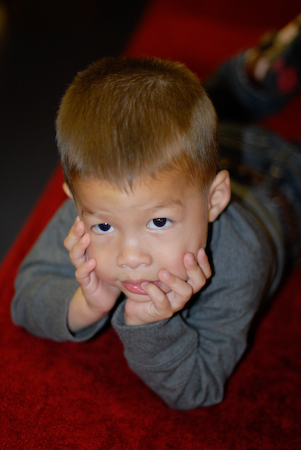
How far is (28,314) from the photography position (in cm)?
82

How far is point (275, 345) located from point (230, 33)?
126 centimetres

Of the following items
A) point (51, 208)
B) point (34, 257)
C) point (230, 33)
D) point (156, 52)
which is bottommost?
point (51, 208)

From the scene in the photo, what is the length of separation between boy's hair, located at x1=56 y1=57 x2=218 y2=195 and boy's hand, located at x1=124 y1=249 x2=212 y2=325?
4.5 inches

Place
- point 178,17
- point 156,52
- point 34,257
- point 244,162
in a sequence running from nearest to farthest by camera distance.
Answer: point 34,257 → point 244,162 → point 156,52 → point 178,17

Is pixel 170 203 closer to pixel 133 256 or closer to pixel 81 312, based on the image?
pixel 133 256

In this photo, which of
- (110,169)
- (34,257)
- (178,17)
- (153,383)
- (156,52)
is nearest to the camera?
(110,169)

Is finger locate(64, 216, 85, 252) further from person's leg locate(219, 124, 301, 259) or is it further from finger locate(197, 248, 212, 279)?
Answer: person's leg locate(219, 124, 301, 259)

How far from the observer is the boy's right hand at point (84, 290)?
0.65 metres

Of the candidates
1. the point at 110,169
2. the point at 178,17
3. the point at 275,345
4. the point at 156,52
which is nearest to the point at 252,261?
the point at 275,345

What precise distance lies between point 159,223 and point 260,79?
0.80 m

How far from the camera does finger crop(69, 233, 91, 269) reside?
2.09 ft

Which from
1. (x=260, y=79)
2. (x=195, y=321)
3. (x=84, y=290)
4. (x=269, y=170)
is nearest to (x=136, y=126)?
(x=84, y=290)

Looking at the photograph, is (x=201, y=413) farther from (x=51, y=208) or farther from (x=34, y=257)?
(x=51, y=208)

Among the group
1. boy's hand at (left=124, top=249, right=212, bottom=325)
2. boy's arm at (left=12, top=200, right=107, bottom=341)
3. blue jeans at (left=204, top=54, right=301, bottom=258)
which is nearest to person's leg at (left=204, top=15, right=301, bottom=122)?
blue jeans at (left=204, top=54, right=301, bottom=258)
